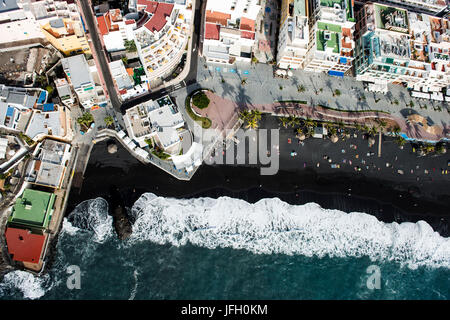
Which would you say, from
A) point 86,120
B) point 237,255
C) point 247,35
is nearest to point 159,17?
point 247,35

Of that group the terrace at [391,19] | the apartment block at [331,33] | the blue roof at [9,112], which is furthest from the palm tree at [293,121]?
the blue roof at [9,112]

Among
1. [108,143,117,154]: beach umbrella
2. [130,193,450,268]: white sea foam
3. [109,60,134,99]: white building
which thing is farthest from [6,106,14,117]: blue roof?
[130,193,450,268]: white sea foam

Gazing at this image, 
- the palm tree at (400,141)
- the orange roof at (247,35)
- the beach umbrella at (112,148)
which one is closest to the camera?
the beach umbrella at (112,148)

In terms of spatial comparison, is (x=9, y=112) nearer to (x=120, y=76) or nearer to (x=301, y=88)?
(x=120, y=76)

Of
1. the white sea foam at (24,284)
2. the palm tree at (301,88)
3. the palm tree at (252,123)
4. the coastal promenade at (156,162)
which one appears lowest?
the white sea foam at (24,284)

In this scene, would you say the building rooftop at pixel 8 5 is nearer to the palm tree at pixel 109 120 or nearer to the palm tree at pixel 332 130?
the palm tree at pixel 109 120
